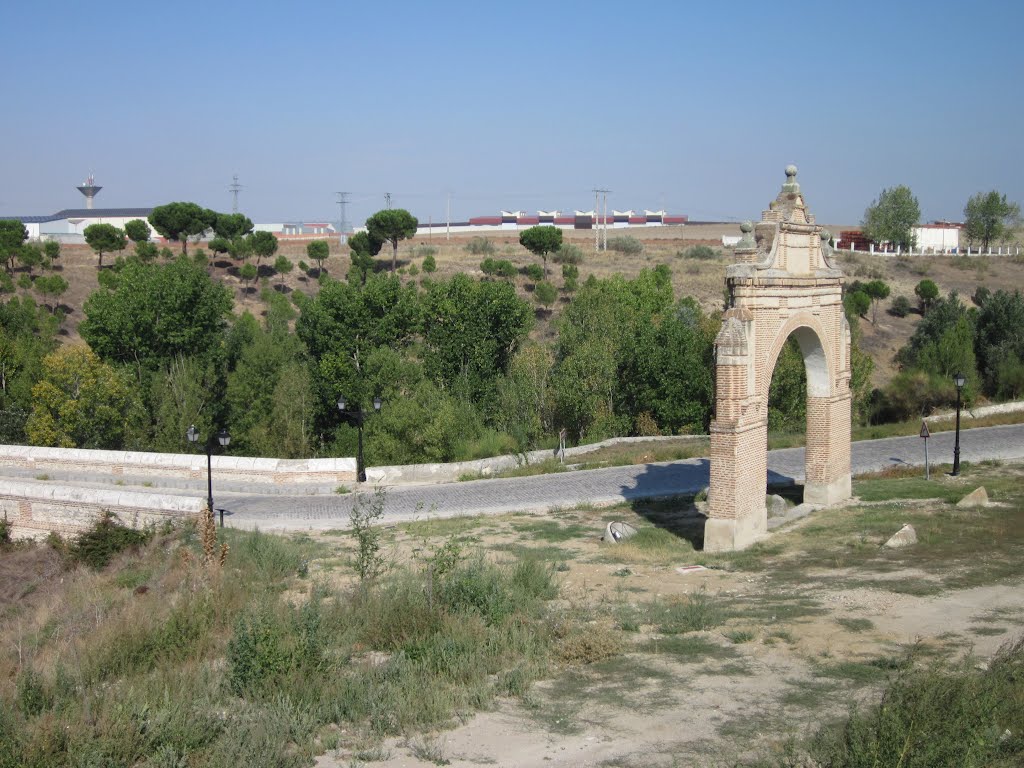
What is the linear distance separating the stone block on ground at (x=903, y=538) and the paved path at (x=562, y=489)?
19.1ft

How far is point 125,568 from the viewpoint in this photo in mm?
14758

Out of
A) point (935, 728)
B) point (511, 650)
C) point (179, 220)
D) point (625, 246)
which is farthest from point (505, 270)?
point (935, 728)

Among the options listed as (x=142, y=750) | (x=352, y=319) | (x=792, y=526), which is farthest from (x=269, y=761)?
(x=352, y=319)

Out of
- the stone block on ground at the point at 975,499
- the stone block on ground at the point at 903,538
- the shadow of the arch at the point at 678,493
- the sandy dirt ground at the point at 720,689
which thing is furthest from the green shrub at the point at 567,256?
the sandy dirt ground at the point at 720,689

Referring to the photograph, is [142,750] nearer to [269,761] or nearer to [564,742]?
[269,761]

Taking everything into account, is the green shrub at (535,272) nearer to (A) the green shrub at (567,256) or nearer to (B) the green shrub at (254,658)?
(A) the green shrub at (567,256)

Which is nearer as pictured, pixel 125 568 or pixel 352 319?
pixel 125 568

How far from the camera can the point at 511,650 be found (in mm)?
9383

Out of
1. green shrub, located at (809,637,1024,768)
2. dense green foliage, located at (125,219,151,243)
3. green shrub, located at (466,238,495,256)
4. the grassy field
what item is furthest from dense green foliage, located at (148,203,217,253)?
green shrub, located at (809,637,1024,768)

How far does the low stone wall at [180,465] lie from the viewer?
66.4ft

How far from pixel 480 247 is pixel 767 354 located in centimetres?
5438

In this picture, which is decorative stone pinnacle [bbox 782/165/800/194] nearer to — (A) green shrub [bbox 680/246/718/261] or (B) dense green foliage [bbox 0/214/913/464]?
(B) dense green foliage [bbox 0/214/913/464]

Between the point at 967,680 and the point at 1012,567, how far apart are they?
5594 mm

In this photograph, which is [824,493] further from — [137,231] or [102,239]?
[137,231]
